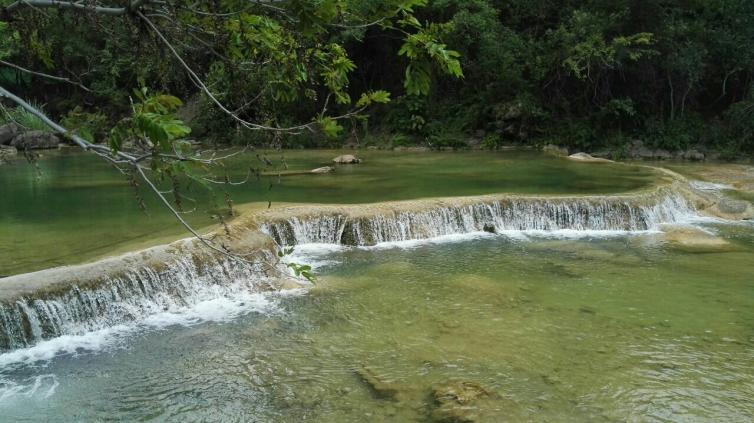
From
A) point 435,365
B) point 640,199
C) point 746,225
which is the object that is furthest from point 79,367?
point 746,225

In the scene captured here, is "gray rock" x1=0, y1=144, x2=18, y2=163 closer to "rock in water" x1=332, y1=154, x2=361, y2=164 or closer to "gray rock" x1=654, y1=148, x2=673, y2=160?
"rock in water" x1=332, y1=154, x2=361, y2=164

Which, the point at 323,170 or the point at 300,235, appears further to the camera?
the point at 323,170

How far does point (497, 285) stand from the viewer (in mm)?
8102

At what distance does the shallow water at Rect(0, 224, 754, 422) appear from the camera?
16.5 feet

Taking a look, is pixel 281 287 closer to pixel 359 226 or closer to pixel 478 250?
pixel 359 226

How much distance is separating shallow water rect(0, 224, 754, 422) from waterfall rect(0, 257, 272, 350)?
327mm

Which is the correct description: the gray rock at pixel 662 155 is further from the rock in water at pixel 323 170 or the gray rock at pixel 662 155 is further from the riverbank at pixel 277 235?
the rock in water at pixel 323 170

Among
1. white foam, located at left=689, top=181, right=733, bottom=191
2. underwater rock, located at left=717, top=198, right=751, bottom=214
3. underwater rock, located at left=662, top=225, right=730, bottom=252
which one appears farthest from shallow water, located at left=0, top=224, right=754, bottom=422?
white foam, located at left=689, top=181, right=733, bottom=191

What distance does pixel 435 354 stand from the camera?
5.98 metres

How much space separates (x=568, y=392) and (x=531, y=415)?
55cm

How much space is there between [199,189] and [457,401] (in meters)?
8.80

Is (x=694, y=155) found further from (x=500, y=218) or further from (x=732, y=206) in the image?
(x=500, y=218)

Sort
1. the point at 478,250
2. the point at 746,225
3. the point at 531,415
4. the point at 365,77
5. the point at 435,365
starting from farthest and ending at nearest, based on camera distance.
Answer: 1. the point at 365,77
2. the point at 746,225
3. the point at 478,250
4. the point at 435,365
5. the point at 531,415

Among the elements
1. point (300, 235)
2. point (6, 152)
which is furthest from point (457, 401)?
point (6, 152)
